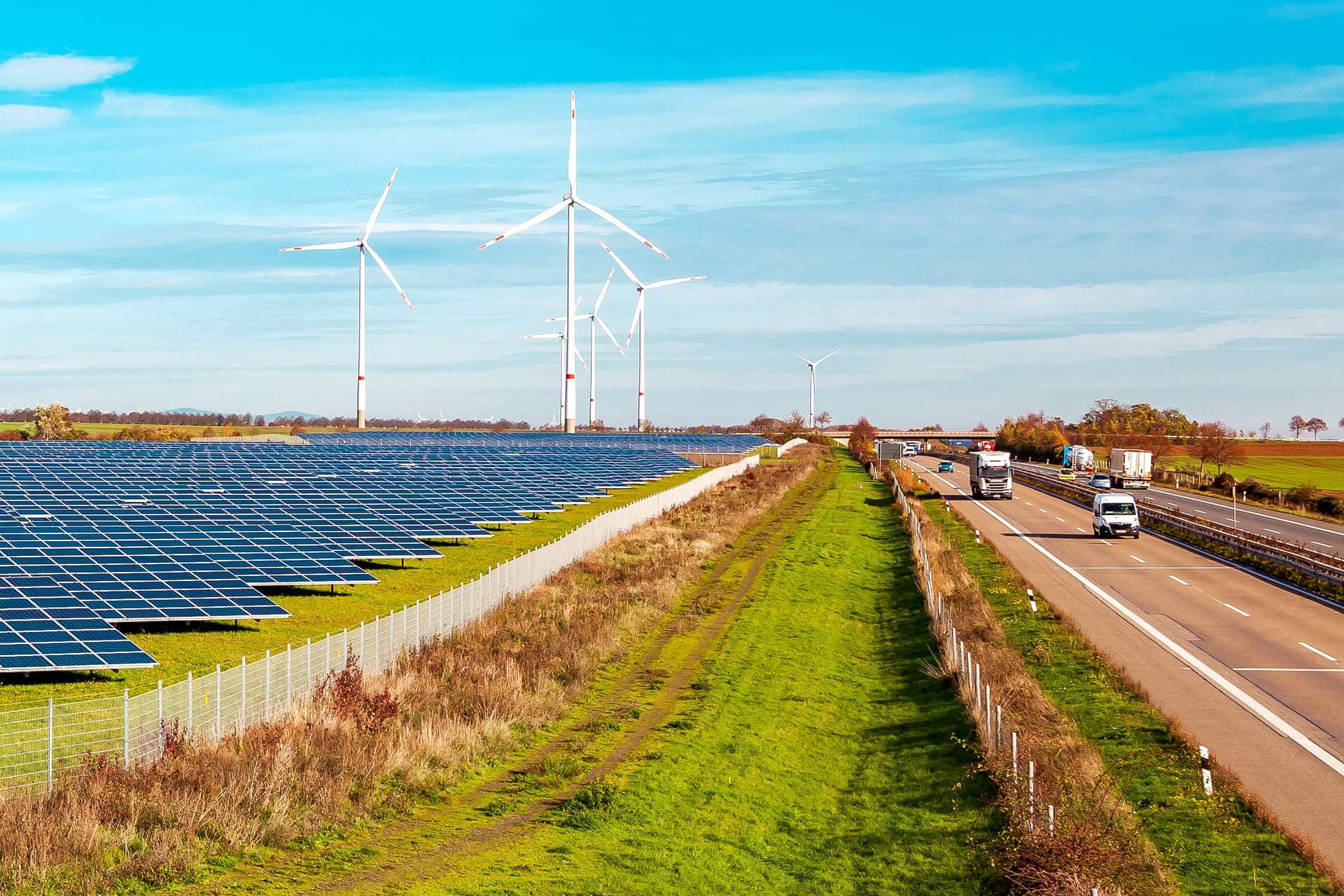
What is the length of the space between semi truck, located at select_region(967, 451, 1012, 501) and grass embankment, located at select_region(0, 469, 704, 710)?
4791 cm

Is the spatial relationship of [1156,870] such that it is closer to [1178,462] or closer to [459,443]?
[459,443]

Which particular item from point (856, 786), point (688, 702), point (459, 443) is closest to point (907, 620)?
point (688, 702)

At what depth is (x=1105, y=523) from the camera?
2687 inches

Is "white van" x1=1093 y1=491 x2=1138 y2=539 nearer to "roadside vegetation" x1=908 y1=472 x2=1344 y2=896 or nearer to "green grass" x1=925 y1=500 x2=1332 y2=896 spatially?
"green grass" x1=925 y1=500 x2=1332 y2=896

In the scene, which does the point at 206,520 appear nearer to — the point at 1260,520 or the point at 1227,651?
the point at 1227,651

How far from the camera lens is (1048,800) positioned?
62.3 feet

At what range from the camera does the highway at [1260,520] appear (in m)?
66.9

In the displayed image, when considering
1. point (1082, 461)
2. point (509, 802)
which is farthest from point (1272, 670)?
point (1082, 461)

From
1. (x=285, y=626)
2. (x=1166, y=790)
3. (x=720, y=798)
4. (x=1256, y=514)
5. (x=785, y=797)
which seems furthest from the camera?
(x=1256, y=514)

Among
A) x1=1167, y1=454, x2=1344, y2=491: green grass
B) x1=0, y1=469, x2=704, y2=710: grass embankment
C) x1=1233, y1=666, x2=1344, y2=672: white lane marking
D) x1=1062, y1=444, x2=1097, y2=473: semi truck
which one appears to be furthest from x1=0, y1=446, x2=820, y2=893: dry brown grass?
x1=1062, y1=444, x2=1097, y2=473: semi truck

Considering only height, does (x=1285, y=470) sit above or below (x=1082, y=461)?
below

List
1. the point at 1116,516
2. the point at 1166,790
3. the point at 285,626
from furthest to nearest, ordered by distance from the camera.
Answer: the point at 1116,516 → the point at 285,626 → the point at 1166,790

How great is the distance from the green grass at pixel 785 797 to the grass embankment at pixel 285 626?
11457mm

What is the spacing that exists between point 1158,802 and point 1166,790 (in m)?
0.70
